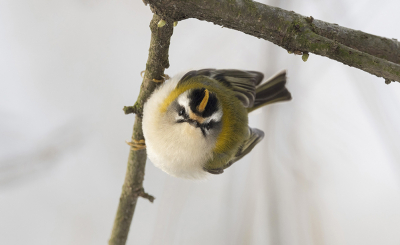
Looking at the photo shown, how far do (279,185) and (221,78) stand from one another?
0.59 m

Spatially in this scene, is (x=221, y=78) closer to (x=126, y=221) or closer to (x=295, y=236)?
(x=126, y=221)

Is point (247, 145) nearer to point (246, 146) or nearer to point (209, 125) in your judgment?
point (246, 146)

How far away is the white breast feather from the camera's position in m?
0.90

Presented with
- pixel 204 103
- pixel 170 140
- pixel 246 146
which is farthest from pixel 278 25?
pixel 246 146

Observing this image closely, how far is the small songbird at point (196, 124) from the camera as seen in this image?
0.85 m

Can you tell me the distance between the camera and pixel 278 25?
60 centimetres

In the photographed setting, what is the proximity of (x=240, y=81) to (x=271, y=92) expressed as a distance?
20 centimetres

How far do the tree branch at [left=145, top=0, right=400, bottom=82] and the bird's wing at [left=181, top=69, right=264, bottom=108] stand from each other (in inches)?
19.5

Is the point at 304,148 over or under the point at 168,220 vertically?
over

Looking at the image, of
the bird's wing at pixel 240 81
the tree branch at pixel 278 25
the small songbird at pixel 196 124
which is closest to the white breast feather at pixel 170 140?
the small songbird at pixel 196 124

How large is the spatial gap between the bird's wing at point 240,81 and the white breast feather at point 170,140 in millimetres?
226

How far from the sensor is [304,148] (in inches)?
54.6

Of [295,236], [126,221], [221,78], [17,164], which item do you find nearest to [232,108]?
[221,78]

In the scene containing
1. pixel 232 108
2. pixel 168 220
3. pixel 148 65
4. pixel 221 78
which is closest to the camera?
pixel 148 65
